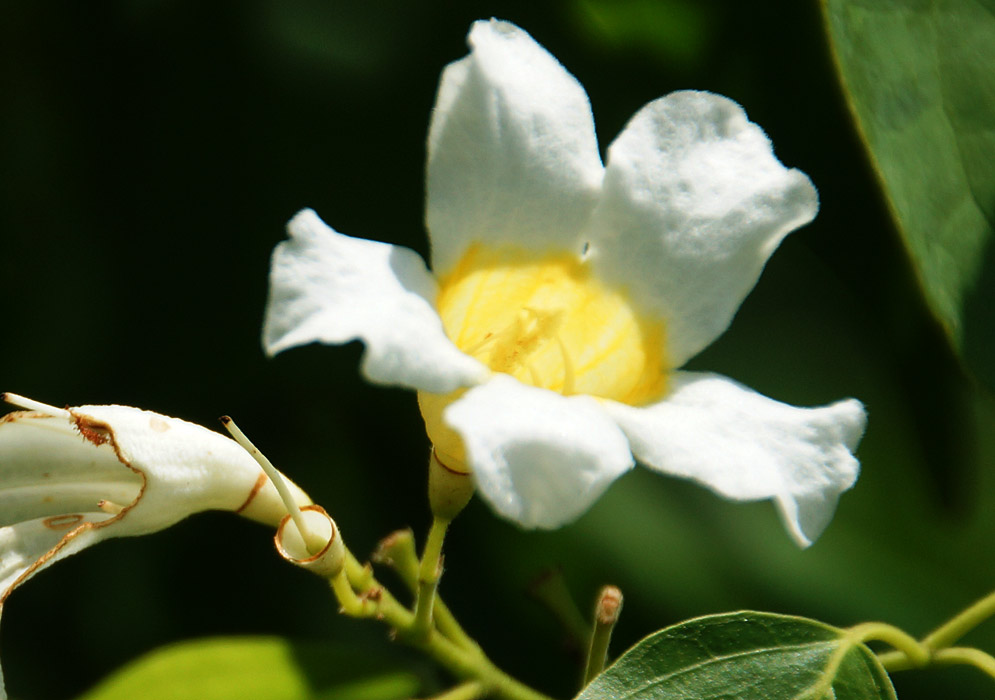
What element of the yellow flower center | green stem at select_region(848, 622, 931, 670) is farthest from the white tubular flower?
green stem at select_region(848, 622, 931, 670)

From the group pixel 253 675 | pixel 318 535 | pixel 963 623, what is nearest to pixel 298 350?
pixel 253 675

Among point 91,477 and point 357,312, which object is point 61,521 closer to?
point 91,477

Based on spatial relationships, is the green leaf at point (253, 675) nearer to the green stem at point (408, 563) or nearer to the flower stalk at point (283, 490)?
the green stem at point (408, 563)

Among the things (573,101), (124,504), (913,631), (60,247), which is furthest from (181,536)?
(913,631)

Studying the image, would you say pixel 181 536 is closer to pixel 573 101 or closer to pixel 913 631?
pixel 573 101

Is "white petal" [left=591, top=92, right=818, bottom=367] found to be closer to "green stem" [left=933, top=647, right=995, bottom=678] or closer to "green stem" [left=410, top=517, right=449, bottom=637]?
"green stem" [left=410, top=517, right=449, bottom=637]
